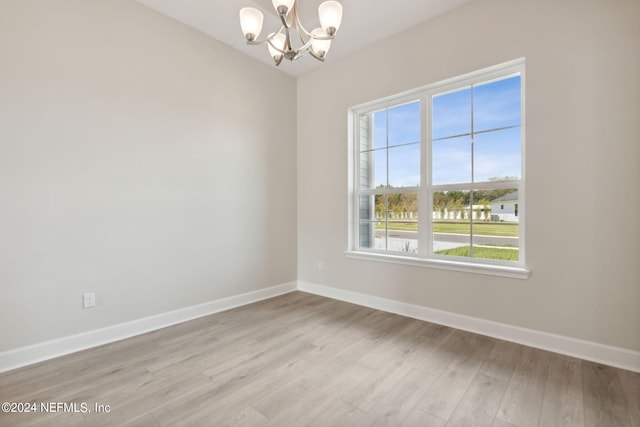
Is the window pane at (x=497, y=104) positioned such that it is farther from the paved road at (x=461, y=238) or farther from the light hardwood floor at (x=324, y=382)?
the light hardwood floor at (x=324, y=382)

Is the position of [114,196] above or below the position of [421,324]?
above

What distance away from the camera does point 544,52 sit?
230 centimetres

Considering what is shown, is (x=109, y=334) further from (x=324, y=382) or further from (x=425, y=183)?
(x=425, y=183)

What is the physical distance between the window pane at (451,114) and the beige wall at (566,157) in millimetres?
219

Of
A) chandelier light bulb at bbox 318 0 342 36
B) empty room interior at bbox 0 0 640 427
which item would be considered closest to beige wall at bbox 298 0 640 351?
empty room interior at bbox 0 0 640 427

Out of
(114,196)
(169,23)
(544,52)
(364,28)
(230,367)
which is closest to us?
(230,367)

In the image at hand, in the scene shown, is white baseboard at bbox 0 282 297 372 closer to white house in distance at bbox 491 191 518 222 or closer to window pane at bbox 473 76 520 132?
white house in distance at bbox 491 191 518 222

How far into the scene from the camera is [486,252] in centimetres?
269

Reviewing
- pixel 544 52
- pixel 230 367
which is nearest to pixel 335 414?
pixel 230 367

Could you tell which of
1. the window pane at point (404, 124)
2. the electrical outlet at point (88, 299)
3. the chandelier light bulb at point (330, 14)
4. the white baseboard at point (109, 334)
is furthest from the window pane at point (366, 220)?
the electrical outlet at point (88, 299)

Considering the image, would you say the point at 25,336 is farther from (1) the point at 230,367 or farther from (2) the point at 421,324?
(2) the point at 421,324

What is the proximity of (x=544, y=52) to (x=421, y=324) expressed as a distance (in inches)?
99.4

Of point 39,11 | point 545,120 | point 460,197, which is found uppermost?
point 39,11

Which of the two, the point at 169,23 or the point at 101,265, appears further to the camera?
the point at 169,23
